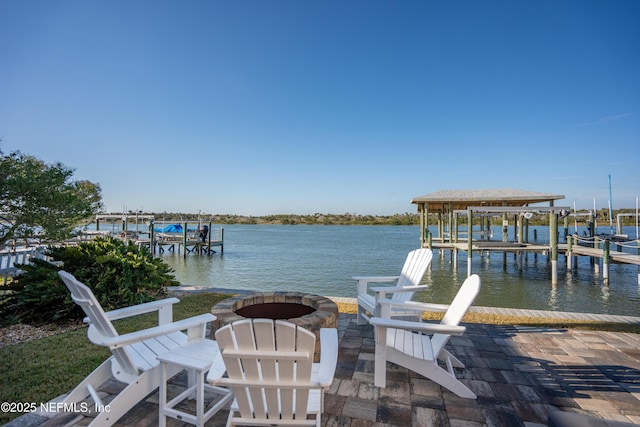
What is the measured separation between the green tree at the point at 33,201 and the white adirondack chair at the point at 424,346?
4625 millimetres

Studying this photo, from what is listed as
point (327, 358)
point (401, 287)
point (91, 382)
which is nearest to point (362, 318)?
point (401, 287)

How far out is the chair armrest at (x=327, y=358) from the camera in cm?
150

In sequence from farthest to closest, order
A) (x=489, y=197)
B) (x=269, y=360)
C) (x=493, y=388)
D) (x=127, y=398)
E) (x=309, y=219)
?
1. (x=309, y=219)
2. (x=489, y=197)
3. (x=493, y=388)
4. (x=127, y=398)
5. (x=269, y=360)

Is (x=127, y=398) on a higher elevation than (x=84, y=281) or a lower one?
lower

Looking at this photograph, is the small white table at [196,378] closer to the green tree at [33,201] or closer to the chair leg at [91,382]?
the chair leg at [91,382]

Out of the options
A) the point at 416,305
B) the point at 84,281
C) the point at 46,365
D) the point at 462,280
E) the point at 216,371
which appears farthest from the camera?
the point at 462,280

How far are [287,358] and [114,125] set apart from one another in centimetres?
1091

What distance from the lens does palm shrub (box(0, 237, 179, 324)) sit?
4.22 metres

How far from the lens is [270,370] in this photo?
1512mm

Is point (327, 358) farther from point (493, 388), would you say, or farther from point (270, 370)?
point (493, 388)

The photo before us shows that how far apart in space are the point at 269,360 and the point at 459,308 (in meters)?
1.77

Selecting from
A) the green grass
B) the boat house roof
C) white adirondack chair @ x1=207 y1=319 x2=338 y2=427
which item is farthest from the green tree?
the boat house roof

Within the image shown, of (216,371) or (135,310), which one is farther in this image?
(135,310)

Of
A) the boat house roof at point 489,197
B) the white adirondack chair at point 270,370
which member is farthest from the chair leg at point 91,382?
the boat house roof at point 489,197
